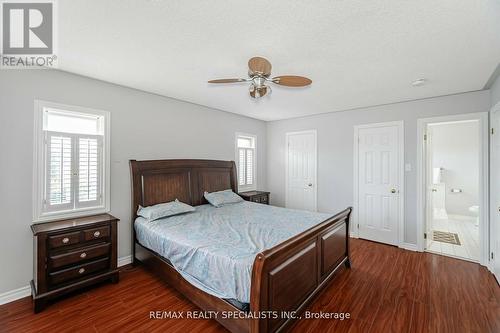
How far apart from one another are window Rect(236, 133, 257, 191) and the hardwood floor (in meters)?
2.71

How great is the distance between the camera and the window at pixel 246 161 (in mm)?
5051

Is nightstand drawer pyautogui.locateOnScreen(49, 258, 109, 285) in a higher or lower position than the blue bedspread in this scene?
lower

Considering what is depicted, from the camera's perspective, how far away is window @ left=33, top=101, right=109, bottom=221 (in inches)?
99.4

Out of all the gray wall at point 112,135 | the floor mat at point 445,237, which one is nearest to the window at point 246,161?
the gray wall at point 112,135

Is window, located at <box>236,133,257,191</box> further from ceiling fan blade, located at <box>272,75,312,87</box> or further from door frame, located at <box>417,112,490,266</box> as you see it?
door frame, located at <box>417,112,490,266</box>

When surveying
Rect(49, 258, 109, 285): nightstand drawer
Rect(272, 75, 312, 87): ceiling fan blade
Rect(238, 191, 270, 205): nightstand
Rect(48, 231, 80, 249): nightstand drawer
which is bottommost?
Rect(49, 258, 109, 285): nightstand drawer

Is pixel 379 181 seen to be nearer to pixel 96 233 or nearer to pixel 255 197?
pixel 255 197

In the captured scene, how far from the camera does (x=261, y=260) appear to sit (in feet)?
5.18

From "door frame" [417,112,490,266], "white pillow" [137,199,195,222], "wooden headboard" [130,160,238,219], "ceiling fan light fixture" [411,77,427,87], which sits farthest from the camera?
"wooden headboard" [130,160,238,219]

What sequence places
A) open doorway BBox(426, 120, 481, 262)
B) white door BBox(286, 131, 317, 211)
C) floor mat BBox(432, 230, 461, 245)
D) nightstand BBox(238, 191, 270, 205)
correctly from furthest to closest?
1. open doorway BBox(426, 120, 481, 262)
2. white door BBox(286, 131, 317, 211)
3. nightstand BBox(238, 191, 270, 205)
4. floor mat BBox(432, 230, 461, 245)

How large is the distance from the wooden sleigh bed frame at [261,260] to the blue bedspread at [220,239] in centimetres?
12

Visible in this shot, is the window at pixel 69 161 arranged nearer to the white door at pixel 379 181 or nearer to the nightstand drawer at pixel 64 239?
the nightstand drawer at pixel 64 239

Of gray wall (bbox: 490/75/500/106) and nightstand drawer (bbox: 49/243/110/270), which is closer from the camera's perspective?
nightstand drawer (bbox: 49/243/110/270)

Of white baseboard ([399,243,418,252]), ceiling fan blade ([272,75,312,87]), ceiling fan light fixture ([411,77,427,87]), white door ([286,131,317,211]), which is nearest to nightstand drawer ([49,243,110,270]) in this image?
ceiling fan blade ([272,75,312,87])
